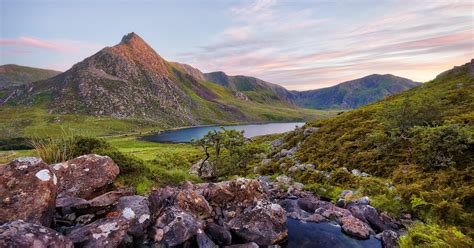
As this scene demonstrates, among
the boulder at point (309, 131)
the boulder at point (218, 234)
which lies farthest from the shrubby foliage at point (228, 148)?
the boulder at point (218, 234)

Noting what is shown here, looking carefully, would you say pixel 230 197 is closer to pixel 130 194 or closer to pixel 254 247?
pixel 254 247

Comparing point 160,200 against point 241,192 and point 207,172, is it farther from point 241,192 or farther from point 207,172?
point 207,172

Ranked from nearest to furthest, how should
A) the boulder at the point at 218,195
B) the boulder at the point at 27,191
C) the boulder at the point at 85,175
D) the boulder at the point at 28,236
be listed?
1. the boulder at the point at 28,236
2. the boulder at the point at 27,191
3. the boulder at the point at 85,175
4. the boulder at the point at 218,195

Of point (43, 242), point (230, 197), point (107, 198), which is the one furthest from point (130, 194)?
point (43, 242)

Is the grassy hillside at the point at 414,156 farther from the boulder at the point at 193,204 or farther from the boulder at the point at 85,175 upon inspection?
the boulder at the point at 85,175

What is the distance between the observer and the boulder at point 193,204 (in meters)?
Result: 18.5

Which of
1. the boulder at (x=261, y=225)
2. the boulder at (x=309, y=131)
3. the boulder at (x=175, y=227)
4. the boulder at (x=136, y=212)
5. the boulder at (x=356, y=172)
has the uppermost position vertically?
the boulder at (x=309, y=131)

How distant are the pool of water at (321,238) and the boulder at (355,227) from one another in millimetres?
378

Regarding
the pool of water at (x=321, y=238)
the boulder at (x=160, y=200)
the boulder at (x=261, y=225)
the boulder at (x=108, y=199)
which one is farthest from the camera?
the pool of water at (x=321, y=238)

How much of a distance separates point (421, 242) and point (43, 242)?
59.1 ft

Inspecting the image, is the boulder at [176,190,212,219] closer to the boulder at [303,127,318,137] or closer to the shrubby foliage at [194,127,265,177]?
the shrubby foliage at [194,127,265,177]

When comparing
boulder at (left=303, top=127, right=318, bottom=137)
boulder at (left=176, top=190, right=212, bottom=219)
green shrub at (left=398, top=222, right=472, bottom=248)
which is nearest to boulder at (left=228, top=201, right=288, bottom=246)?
boulder at (left=176, top=190, right=212, bottom=219)

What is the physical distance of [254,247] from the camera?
16.7 meters

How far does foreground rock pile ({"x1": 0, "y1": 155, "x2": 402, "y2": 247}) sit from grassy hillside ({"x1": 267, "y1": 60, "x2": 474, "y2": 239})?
3.69 m
